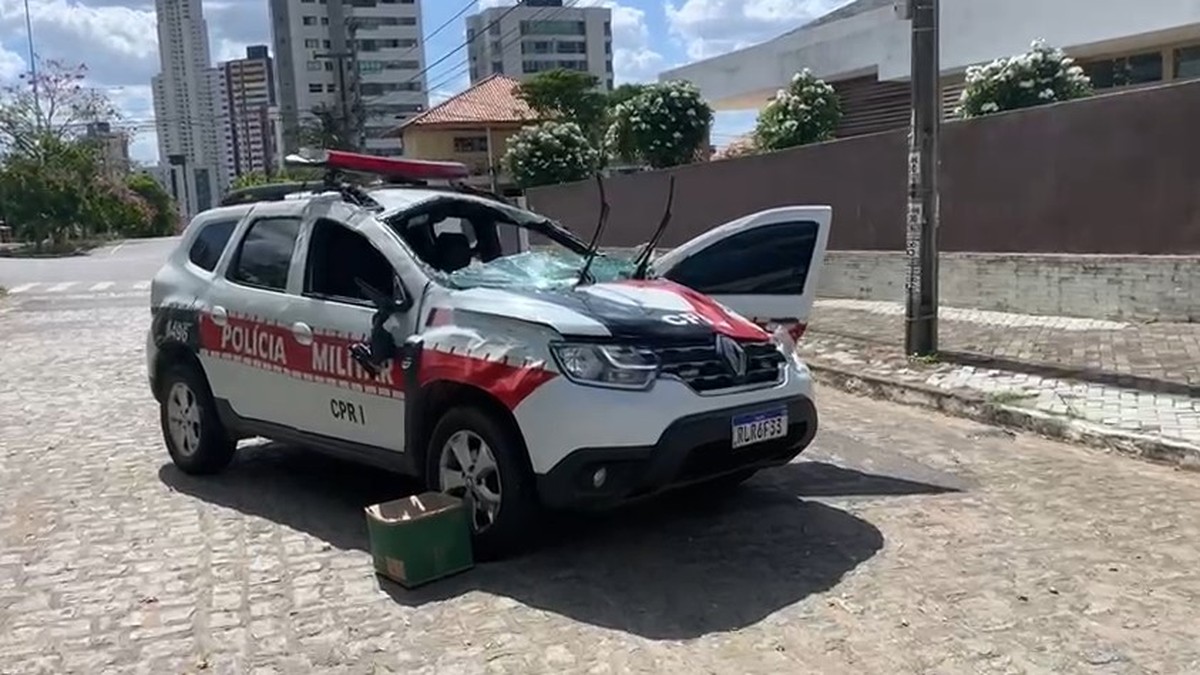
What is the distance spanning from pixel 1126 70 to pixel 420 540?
16.2 meters

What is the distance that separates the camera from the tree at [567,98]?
169ft

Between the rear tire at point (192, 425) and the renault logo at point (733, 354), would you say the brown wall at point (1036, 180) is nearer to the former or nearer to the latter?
the renault logo at point (733, 354)

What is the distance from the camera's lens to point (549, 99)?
5228 centimetres

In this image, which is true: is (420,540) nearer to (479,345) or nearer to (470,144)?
(479,345)

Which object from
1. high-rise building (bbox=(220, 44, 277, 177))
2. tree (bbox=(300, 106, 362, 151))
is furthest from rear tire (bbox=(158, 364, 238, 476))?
high-rise building (bbox=(220, 44, 277, 177))

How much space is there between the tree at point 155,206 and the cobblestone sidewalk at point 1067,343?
6829cm

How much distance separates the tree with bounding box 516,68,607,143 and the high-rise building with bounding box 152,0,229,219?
5817cm

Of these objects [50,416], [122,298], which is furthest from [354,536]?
[122,298]

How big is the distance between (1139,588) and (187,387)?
5.29 metres

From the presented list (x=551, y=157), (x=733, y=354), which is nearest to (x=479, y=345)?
(x=733, y=354)

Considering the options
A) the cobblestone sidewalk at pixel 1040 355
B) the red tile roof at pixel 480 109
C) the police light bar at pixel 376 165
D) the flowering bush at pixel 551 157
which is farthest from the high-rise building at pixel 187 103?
the police light bar at pixel 376 165

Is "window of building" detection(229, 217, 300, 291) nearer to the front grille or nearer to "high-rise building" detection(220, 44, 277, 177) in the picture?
the front grille

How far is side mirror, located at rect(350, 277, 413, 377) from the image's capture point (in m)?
5.22

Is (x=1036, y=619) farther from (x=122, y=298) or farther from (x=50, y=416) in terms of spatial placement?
(x=122, y=298)
